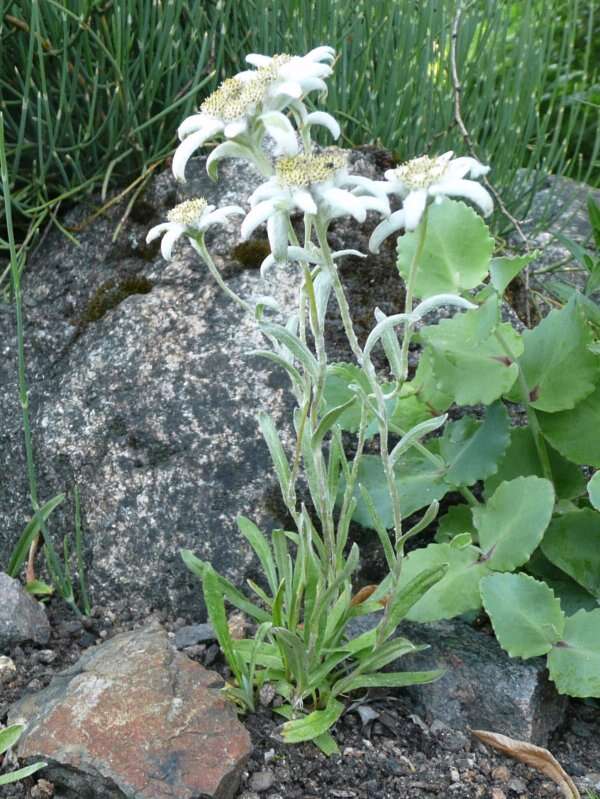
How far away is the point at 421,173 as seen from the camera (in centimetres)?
113

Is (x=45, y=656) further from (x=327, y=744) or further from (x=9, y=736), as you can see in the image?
(x=327, y=744)

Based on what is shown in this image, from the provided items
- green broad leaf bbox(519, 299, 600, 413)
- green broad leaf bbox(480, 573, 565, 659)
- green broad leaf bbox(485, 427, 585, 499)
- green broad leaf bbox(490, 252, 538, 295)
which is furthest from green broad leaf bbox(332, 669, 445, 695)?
green broad leaf bbox(490, 252, 538, 295)

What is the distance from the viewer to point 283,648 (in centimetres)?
148

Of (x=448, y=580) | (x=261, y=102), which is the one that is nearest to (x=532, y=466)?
(x=448, y=580)

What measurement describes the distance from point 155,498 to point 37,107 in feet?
3.00

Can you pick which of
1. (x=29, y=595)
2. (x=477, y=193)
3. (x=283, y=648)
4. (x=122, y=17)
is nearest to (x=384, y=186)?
(x=477, y=193)

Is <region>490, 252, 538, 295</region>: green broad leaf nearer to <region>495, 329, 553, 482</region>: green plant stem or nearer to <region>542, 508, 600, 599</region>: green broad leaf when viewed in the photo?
<region>495, 329, 553, 482</region>: green plant stem

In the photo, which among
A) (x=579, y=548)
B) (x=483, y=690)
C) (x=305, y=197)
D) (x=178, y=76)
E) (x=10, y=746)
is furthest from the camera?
(x=178, y=76)

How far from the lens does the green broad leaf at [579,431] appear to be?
1668 mm

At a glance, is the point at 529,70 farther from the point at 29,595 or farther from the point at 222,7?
the point at 29,595

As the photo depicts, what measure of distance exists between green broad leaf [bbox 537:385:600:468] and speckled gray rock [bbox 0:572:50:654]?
96 cm

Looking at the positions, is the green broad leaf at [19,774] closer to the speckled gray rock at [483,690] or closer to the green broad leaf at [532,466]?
the speckled gray rock at [483,690]

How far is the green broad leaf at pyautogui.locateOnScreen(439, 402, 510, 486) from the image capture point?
164 cm

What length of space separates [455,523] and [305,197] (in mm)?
850
